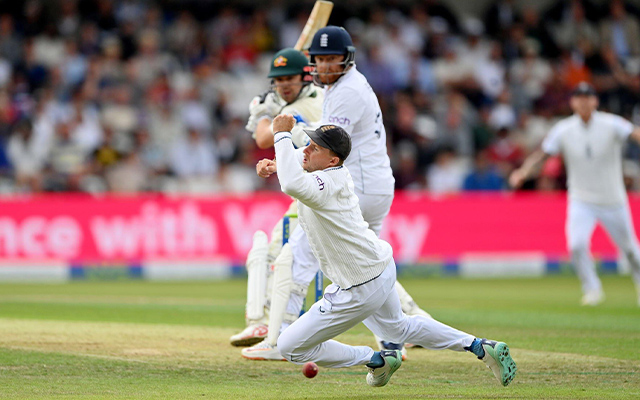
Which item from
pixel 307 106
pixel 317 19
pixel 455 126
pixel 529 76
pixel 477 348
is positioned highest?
pixel 317 19

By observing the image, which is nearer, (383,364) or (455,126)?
(383,364)

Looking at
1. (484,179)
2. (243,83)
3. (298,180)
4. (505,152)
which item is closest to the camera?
(298,180)

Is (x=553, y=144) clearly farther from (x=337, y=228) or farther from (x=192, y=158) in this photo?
(x=192, y=158)

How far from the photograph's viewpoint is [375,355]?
19.1 feet

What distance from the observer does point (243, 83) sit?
19.4m

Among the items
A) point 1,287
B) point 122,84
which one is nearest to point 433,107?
point 122,84

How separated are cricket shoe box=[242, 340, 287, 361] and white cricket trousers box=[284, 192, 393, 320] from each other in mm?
311

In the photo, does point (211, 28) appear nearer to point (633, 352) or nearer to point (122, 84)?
point (122, 84)

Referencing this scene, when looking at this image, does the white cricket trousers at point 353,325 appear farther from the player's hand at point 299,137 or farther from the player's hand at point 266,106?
the player's hand at point 266,106

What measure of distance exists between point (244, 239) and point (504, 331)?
314 inches

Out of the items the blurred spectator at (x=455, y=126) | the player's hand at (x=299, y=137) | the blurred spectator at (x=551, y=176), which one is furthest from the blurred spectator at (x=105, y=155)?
the player's hand at (x=299, y=137)

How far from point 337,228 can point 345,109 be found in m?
1.52

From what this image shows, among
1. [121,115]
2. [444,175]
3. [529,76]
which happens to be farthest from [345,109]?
[529,76]

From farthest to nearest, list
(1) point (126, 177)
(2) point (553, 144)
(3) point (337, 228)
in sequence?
1. (1) point (126, 177)
2. (2) point (553, 144)
3. (3) point (337, 228)
